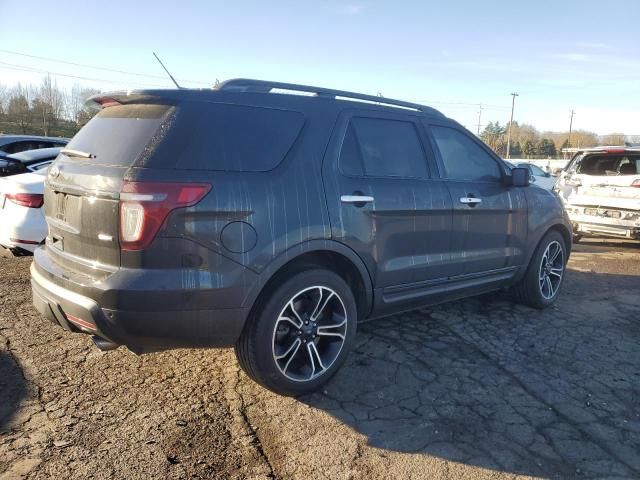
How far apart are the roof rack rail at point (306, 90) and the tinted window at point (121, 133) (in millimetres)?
506

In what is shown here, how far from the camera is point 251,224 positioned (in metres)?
2.97

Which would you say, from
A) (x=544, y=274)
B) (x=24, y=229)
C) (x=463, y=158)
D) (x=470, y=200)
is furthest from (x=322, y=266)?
(x=24, y=229)

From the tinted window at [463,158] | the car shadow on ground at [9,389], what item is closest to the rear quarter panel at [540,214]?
the tinted window at [463,158]

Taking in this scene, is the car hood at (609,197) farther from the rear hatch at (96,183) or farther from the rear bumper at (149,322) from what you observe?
the rear hatch at (96,183)

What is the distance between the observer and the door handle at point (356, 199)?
136 inches

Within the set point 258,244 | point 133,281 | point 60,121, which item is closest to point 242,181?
point 258,244

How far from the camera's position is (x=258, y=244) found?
2992mm

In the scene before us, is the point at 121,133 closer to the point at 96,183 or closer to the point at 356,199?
the point at 96,183

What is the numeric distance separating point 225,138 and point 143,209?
0.67 meters

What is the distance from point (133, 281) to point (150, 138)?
2.64ft

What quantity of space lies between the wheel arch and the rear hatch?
812 mm

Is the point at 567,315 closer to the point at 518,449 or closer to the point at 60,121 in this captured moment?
the point at 518,449

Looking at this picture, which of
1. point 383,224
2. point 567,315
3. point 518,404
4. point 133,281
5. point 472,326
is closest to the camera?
point 133,281

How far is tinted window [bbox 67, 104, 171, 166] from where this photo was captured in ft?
9.64
